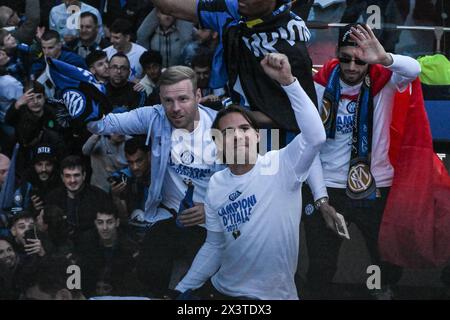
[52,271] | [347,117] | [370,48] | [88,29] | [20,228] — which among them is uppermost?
[88,29]

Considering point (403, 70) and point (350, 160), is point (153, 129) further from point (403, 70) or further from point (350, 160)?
point (403, 70)

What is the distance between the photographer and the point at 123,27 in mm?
5652

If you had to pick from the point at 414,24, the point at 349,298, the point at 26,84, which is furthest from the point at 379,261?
the point at 26,84

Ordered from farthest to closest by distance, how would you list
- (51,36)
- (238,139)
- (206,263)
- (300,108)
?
1. (51,36)
2. (206,263)
3. (238,139)
4. (300,108)

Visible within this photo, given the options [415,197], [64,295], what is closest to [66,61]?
[64,295]

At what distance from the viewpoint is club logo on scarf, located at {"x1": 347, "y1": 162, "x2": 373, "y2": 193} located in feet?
18.0

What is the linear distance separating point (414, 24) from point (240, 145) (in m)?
1.12

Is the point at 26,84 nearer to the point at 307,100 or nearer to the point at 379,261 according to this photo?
the point at 307,100

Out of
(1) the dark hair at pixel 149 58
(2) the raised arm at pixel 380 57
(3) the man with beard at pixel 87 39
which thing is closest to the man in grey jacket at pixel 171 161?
(1) the dark hair at pixel 149 58

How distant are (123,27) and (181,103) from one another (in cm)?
59

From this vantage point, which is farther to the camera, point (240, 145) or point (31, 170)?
point (31, 170)

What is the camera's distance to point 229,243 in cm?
539

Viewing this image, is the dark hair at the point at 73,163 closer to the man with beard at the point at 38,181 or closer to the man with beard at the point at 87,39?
the man with beard at the point at 38,181

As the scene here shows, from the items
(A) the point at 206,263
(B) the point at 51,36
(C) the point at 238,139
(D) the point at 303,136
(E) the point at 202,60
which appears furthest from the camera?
(B) the point at 51,36
